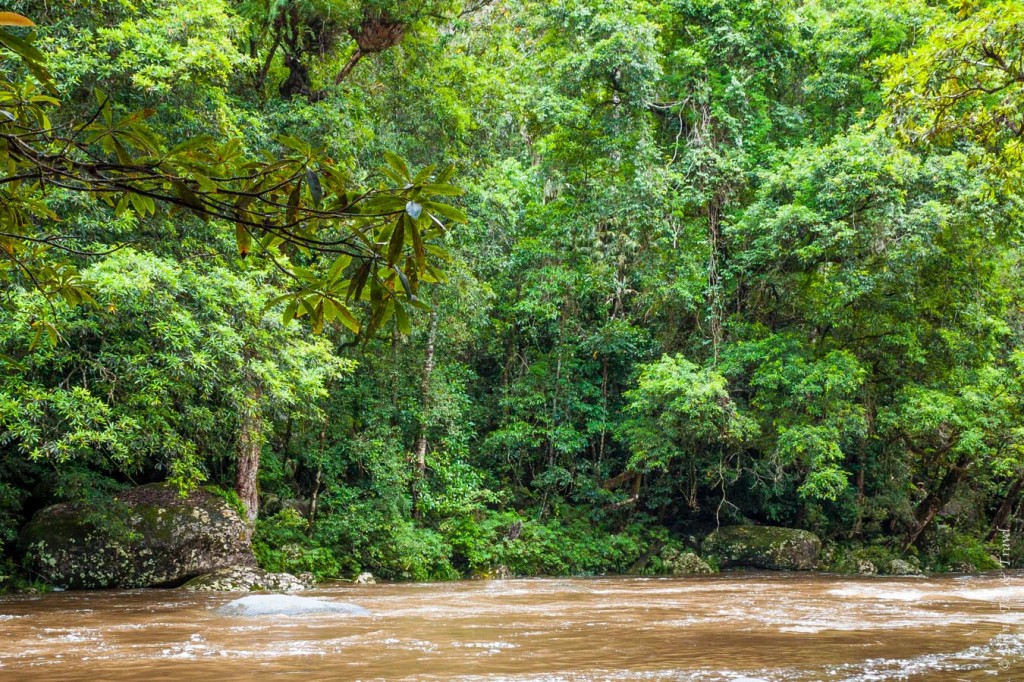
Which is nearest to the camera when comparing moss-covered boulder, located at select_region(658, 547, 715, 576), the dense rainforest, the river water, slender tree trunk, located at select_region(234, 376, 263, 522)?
the river water

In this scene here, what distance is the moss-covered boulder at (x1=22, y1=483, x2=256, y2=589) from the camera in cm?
1041

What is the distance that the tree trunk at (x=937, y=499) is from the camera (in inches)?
727

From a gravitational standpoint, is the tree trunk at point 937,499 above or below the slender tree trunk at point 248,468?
below

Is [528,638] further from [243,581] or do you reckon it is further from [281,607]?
[243,581]

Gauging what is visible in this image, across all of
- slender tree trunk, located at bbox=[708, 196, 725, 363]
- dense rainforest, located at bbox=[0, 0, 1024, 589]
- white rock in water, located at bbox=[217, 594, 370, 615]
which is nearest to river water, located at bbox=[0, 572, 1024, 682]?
white rock in water, located at bbox=[217, 594, 370, 615]

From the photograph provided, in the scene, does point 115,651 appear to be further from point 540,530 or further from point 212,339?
point 540,530

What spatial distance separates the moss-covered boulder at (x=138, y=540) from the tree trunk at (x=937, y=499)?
47.2ft

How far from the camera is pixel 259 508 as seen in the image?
1410cm

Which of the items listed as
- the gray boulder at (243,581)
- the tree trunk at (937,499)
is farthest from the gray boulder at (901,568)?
the gray boulder at (243,581)

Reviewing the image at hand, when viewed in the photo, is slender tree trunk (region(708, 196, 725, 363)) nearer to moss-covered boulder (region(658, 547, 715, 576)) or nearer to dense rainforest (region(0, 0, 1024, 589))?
dense rainforest (region(0, 0, 1024, 589))

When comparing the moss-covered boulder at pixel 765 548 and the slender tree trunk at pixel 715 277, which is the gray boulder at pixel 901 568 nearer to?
the moss-covered boulder at pixel 765 548

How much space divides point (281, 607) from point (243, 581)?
12.7ft

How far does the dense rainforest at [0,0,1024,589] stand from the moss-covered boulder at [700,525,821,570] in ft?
2.16

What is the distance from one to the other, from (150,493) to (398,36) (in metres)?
8.27
